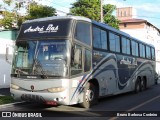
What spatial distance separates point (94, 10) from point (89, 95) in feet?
91.2

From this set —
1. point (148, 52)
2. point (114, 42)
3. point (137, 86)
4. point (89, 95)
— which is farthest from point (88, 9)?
point (89, 95)

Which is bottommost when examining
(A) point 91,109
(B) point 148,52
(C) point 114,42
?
(A) point 91,109

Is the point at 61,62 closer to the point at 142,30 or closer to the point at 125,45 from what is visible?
the point at 125,45

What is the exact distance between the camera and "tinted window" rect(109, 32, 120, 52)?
1556 centimetres

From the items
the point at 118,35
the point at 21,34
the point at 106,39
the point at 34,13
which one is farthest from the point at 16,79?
the point at 34,13

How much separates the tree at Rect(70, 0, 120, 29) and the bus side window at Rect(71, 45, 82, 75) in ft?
89.7

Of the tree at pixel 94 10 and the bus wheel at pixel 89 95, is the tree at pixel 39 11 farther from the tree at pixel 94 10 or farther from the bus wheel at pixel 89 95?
the bus wheel at pixel 89 95

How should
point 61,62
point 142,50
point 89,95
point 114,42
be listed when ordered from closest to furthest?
point 61,62
point 89,95
point 114,42
point 142,50

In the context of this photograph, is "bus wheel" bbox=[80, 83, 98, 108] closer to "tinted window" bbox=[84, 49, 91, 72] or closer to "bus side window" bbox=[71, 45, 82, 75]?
"tinted window" bbox=[84, 49, 91, 72]

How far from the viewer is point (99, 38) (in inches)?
554

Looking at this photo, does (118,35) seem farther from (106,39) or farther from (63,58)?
(63,58)

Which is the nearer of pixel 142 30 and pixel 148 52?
pixel 148 52

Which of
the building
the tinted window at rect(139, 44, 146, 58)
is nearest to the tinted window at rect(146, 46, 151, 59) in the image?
the tinted window at rect(139, 44, 146, 58)

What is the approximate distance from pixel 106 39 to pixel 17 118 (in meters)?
6.02
